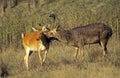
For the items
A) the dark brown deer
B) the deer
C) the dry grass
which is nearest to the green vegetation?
the dry grass

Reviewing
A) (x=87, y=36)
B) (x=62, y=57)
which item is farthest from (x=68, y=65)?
(x=87, y=36)

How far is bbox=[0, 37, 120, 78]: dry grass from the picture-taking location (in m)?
13.3

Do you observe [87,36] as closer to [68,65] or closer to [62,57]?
[62,57]

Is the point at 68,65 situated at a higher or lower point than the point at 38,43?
lower

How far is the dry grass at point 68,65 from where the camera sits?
13289 mm

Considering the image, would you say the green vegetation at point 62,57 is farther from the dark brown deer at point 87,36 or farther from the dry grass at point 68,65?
the dark brown deer at point 87,36

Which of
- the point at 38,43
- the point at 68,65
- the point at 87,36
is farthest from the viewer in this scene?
the point at 87,36

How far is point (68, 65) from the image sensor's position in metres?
14.3

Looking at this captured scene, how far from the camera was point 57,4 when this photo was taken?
37375 millimetres

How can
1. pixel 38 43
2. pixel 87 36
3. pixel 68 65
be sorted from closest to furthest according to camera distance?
pixel 68 65 < pixel 38 43 < pixel 87 36

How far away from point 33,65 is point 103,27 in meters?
3.06

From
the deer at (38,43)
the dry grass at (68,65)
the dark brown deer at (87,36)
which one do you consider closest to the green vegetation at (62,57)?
the dry grass at (68,65)

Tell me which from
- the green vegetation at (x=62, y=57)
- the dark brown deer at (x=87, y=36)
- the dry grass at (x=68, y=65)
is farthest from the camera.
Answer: the dark brown deer at (x=87, y=36)

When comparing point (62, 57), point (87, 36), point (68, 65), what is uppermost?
point (87, 36)
